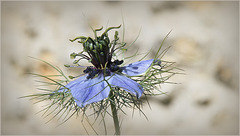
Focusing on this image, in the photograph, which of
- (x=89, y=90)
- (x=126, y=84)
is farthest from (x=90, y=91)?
(x=126, y=84)

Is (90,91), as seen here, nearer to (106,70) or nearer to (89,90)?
(89,90)

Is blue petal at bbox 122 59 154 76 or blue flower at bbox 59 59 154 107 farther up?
blue petal at bbox 122 59 154 76

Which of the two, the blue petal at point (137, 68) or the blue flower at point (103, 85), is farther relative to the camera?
the blue petal at point (137, 68)

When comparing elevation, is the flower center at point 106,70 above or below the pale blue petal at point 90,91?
above

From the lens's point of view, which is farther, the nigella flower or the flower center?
the flower center

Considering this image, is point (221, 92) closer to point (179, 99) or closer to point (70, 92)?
point (179, 99)

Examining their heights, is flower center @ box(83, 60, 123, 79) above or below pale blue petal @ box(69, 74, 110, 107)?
above

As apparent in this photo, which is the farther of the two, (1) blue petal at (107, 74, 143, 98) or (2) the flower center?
(2) the flower center

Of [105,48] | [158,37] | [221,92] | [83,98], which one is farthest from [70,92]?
[221,92]
